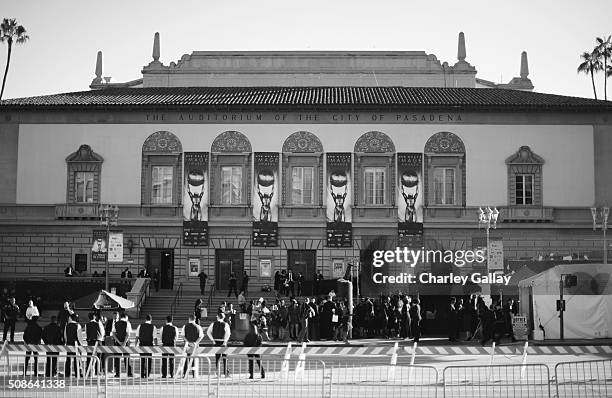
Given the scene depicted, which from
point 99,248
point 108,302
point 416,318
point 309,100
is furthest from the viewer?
point 309,100

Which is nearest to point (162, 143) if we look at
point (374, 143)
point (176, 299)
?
point (176, 299)

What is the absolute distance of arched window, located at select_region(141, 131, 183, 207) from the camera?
5397cm

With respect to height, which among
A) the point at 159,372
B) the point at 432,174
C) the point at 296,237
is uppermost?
the point at 432,174

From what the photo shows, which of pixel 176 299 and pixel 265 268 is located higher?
pixel 265 268

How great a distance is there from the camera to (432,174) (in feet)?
177

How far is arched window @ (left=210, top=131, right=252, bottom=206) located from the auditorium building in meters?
0.07

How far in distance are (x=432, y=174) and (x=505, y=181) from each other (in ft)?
12.2

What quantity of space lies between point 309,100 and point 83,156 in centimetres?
1200

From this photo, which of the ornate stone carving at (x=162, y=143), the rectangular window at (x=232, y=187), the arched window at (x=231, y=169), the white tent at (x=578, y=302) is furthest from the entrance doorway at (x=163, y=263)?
the white tent at (x=578, y=302)

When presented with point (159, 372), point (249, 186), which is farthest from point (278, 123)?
point (159, 372)

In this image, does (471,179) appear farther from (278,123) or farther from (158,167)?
(158,167)

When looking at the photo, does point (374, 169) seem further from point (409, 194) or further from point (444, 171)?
point (444, 171)

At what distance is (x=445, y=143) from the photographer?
54031mm

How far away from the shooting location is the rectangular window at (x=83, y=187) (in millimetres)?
54219
